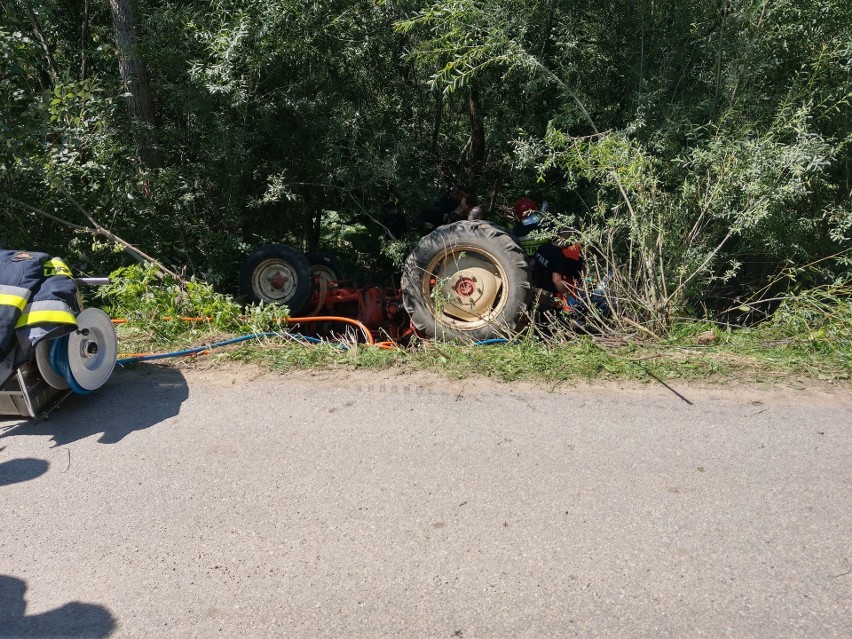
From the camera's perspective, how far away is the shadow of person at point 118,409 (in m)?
4.90

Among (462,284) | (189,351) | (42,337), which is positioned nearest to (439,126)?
(462,284)

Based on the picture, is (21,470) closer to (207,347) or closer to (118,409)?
(118,409)

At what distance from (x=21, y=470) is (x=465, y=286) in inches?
158

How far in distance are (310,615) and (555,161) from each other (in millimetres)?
4724

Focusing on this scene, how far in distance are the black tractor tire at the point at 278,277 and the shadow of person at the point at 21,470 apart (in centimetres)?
339

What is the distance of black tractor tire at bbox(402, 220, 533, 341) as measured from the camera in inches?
Answer: 254

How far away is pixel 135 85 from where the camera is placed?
7.82m

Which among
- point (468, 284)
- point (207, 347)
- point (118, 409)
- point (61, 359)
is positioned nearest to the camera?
point (61, 359)

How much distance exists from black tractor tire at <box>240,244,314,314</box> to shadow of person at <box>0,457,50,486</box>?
3.39m

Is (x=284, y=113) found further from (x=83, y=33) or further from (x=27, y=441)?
(x=27, y=441)

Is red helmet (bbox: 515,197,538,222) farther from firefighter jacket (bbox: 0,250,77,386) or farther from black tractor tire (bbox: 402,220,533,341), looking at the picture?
firefighter jacket (bbox: 0,250,77,386)

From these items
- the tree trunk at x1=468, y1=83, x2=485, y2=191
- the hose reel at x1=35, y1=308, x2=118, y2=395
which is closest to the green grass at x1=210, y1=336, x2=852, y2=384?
the hose reel at x1=35, y1=308, x2=118, y2=395

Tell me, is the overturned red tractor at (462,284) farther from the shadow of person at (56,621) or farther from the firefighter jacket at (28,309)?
the shadow of person at (56,621)

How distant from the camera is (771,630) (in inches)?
117
